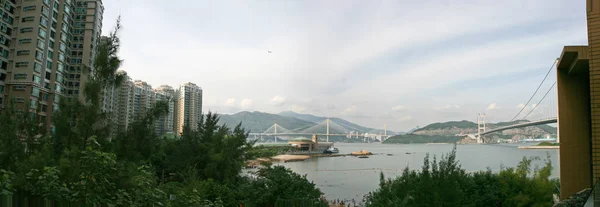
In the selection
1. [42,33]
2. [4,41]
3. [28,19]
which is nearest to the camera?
[4,41]

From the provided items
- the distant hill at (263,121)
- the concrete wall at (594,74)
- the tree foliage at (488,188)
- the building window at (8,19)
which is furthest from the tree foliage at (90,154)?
the distant hill at (263,121)

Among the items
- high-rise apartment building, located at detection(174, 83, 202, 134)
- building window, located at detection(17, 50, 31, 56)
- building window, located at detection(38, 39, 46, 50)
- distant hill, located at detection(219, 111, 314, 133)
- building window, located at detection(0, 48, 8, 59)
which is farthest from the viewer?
distant hill, located at detection(219, 111, 314, 133)

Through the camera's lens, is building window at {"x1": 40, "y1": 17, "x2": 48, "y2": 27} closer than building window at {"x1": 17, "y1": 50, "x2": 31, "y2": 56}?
No

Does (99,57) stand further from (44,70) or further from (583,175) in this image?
(44,70)

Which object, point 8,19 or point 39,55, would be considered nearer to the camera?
point 8,19

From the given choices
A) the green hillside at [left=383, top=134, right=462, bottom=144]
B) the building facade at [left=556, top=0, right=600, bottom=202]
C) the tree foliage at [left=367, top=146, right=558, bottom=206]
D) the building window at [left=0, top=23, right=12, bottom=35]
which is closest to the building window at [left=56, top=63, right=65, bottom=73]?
the building window at [left=0, top=23, right=12, bottom=35]

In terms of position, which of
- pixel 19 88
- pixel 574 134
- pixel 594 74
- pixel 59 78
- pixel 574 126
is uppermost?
pixel 59 78

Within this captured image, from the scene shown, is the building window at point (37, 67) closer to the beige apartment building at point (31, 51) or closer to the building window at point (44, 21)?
the beige apartment building at point (31, 51)

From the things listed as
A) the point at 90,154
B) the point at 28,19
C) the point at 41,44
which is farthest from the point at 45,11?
the point at 90,154

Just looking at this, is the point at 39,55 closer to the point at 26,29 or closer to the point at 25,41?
the point at 25,41

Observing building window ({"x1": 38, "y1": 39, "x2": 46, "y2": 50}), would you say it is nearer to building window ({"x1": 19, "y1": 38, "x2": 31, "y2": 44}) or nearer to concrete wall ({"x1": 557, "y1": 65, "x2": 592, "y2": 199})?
building window ({"x1": 19, "y1": 38, "x2": 31, "y2": 44})

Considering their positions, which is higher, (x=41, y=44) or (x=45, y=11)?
(x=45, y=11)
